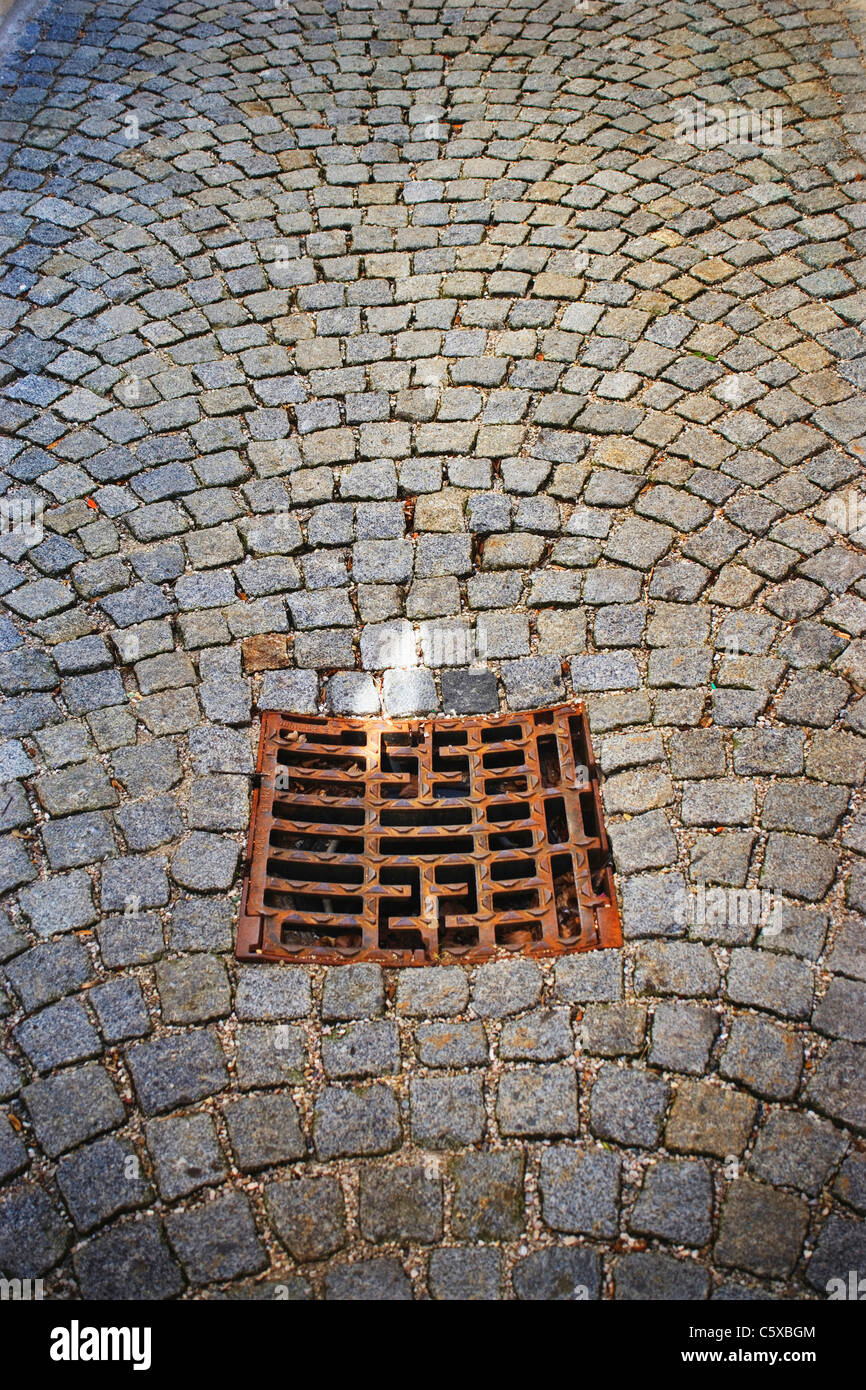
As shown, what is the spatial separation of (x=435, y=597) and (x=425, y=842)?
1.04 m

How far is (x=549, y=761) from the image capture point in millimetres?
3668

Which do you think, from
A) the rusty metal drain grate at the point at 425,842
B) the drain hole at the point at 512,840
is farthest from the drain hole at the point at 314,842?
the drain hole at the point at 512,840

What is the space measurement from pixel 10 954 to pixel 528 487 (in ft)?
8.71

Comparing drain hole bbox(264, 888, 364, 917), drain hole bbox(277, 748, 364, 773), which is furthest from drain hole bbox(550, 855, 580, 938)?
drain hole bbox(277, 748, 364, 773)

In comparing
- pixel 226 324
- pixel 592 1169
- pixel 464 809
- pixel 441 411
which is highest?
pixel 226 324

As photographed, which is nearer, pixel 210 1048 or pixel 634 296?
pixel 210 1048

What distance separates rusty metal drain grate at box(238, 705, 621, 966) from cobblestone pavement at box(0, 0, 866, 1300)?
0.10m

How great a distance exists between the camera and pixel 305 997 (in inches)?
121

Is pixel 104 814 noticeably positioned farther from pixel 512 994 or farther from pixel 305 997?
pixel 512 994

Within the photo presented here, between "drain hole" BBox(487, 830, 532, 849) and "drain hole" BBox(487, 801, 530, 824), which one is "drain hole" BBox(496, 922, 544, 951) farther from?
"drain hole" BBox(487, 801, 530, 824)

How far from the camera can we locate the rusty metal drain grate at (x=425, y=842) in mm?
3242

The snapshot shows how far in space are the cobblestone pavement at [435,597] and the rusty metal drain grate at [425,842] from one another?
10 cm

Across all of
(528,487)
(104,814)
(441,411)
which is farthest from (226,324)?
(104,814)

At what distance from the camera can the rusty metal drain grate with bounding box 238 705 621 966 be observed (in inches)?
128
